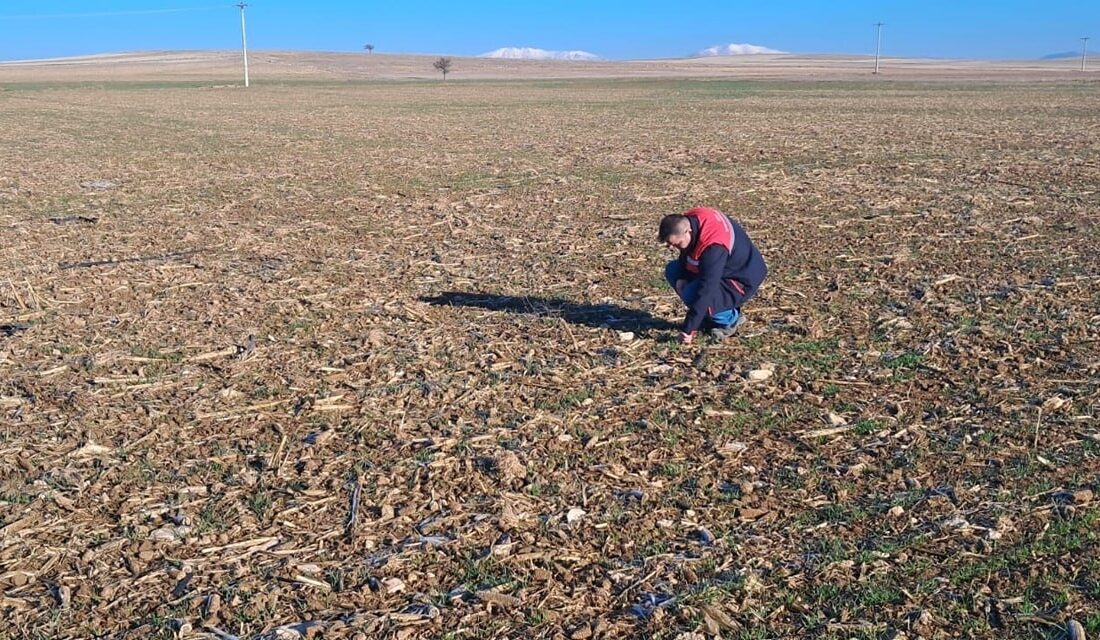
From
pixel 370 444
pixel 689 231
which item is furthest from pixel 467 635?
pixel 689 231

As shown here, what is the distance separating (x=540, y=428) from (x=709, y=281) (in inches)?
77.3

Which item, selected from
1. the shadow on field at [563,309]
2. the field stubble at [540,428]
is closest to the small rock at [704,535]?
the field stubble at [540,428]

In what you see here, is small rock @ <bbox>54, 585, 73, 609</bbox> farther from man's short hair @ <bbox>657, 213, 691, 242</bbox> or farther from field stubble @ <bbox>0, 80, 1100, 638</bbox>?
man's short hair @ <bbox>657, 213, 691, 242</bbox>

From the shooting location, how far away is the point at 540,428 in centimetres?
571

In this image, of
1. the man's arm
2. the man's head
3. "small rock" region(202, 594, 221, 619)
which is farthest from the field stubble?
the man's head

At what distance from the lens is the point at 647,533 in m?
4.51

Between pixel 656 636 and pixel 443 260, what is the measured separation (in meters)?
6.79

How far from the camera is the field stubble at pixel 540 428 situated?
403 cm

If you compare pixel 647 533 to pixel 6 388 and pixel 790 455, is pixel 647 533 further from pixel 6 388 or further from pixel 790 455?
pixel 6 388

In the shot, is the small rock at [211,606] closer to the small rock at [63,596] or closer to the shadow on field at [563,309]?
the small rock at [63,596]

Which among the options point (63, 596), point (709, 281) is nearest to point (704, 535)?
point (63, 596)

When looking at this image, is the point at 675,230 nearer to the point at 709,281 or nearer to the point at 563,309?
the point at 709,281

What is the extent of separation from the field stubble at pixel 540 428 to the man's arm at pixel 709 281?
28 centimetres

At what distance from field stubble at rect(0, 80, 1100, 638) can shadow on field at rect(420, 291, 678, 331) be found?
0.04 metres
